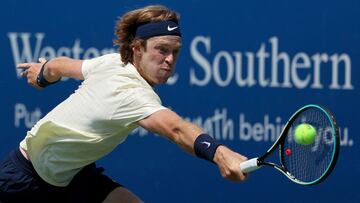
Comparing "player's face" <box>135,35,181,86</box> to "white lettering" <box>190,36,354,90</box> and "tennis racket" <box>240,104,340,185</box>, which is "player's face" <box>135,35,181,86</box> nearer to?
"tennis racket" <box>240,104,340,185</box>

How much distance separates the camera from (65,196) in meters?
4.30

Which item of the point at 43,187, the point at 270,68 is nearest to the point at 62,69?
the point at 43,187

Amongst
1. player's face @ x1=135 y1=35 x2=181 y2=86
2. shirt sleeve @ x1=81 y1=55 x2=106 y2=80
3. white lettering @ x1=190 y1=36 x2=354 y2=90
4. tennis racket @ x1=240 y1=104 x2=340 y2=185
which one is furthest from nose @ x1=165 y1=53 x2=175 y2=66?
white lettering @ x1=190 y1=36 x2=354 y2=90

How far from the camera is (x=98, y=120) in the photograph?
13.0 ft

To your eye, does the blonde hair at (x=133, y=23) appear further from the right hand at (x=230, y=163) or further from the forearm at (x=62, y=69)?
the right hand at (x=230, y=163)

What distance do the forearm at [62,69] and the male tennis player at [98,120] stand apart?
0.21ft

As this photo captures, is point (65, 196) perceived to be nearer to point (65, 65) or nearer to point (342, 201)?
point (65, 65)

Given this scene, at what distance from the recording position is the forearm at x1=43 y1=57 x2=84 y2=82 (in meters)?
4.57

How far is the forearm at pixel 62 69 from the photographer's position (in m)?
4.57

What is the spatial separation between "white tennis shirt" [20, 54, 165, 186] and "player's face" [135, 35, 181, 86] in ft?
0.21

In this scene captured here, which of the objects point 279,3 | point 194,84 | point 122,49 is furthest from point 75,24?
point 122,49

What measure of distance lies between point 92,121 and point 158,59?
0.37m

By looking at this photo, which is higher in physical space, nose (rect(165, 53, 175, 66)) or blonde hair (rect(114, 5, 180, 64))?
blonde hair (rect(114, 5, 180, 64))

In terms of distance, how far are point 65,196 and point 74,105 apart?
436 millimetres
